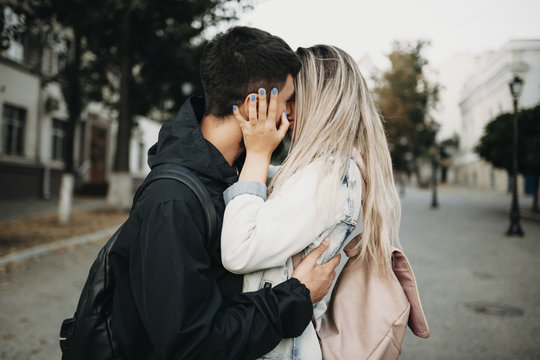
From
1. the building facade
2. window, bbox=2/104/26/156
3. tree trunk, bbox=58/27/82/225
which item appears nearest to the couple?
tree trunk, bbox=58/27/82/225

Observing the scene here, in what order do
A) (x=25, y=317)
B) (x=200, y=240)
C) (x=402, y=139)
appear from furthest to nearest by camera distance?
(x=402, y=139) < (x=25, y=317) < (x=200, y=240)

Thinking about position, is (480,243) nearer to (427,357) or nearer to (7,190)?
(427,357)

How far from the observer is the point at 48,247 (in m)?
8.79

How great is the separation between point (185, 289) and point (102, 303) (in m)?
0.38

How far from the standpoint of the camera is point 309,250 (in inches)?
64.1

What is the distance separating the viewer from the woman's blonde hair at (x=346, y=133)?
1.70 metres

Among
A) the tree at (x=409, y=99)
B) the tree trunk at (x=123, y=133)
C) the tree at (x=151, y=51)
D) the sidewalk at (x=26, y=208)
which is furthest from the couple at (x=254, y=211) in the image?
the tree at (x=409, y=99)

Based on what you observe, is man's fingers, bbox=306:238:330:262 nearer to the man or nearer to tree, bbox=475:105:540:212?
the man

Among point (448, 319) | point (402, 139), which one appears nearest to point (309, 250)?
point (448, 319)

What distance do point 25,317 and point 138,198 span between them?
4696mm

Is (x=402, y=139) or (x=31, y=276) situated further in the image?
(x=402, y=139)

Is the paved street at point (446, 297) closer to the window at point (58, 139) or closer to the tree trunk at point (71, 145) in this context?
the tree trunk at point (71, 145)

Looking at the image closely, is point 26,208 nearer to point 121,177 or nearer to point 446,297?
point 121,177

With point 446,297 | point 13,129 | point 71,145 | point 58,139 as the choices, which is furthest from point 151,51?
point 446,297
